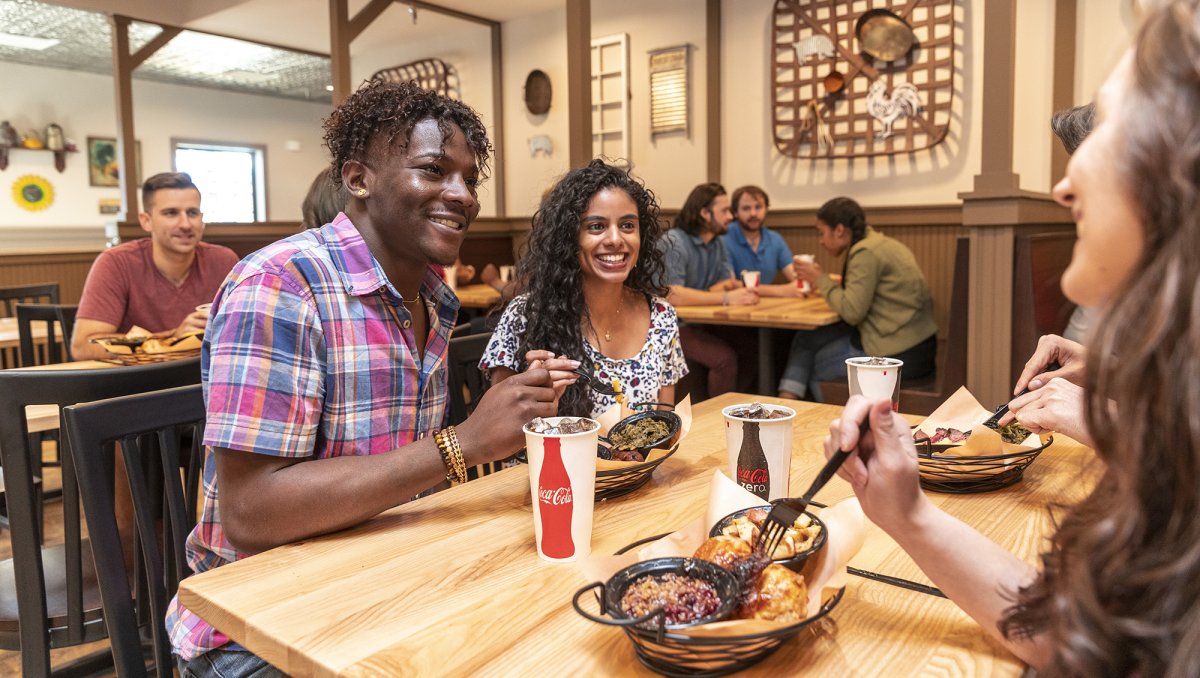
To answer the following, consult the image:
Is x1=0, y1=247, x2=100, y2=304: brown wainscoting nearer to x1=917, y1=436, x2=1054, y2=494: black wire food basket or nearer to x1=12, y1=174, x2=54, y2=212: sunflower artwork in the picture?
x1=12, y1=174, x2=54, y2=212: sunflower artwork

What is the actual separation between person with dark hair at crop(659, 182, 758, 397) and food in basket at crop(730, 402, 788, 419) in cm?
293

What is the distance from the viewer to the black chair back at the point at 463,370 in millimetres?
1892

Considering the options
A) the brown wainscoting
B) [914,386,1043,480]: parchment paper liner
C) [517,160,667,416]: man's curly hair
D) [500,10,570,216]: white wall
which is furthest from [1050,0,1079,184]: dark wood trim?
the brown wainscoting

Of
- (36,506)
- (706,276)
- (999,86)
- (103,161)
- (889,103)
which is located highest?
(103,161)

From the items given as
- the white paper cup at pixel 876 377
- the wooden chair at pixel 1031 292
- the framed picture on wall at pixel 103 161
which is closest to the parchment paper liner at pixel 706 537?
the white paper cup at pixel 876 377

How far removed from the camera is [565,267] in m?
2.09

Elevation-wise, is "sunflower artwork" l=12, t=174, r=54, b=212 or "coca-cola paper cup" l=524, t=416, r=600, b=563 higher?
"sunflower artwork" l=12, t=174, r=54, b=212

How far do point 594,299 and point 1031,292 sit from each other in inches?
80.1

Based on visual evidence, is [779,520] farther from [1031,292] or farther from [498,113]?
[498,113]

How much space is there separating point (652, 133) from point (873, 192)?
1.90m

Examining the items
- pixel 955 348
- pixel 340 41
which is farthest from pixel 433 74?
pixel 955 348

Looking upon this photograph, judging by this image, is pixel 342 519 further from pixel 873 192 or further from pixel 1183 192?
pixel 873 192

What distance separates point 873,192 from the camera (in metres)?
5.65

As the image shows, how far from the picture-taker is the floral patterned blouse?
1.95 meters
